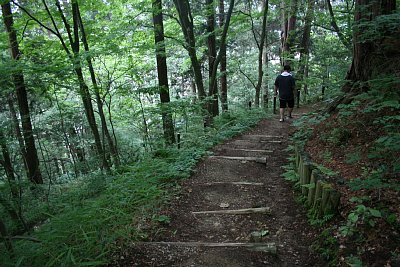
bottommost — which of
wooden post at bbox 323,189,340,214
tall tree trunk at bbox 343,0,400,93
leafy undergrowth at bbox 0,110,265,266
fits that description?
leafy undergrowth at bbox 0,110,265,266

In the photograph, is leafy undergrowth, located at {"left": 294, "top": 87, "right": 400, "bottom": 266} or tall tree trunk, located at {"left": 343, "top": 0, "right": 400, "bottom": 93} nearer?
leafy undergrowth, located at {"left": 294, "top": 87, "right": 400, "bottom": 266}

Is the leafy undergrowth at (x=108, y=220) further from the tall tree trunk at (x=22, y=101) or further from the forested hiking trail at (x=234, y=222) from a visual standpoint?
the tall tree trunk at (x=22, y=101)

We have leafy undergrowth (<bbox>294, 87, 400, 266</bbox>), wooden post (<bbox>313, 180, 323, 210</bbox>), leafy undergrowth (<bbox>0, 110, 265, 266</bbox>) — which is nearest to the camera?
leafy undergrowth (<bbox>294, 87, 400, 266</bbox>)

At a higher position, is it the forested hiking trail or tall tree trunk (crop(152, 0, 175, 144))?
tall tree trunk (crop(152, 0, 175, 144))

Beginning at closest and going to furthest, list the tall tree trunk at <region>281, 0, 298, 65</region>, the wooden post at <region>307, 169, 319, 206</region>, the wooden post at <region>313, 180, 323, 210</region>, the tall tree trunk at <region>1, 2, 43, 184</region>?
the wooden post at <region>313, 180, 323, 210</region>
the wooden post at <region>307, 169, 319, 206</region>
the tall tree trunk at <region>1, 2, 43, 184</region>
the tall tree trunk at <region>281, 0, 298, 65</region>

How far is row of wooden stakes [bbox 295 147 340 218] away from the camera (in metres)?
3.37

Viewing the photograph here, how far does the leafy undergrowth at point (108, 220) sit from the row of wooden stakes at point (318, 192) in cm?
215

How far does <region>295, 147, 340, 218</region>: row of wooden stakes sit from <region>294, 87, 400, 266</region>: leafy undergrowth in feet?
0.55

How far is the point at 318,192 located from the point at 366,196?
1.93 feet

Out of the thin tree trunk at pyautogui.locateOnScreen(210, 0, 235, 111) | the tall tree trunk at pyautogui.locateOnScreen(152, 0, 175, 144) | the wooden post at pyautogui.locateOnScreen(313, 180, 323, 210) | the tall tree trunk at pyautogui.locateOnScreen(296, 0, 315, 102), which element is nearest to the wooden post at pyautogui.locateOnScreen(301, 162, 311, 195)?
the wooden post at pyautogui.locateOnScreen(313, 180, 323, 210)

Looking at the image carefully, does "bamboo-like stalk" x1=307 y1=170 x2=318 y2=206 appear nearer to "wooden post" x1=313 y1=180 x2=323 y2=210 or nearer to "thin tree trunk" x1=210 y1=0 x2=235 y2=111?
"wooden post" x1=313 y1=180 x2=323 y2=210

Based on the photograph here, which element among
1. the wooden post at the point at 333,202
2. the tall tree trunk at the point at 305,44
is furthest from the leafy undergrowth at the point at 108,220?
the tall tree trunk at the point at 305,44

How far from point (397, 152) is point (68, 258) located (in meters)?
4.21

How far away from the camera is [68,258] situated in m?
2.61
